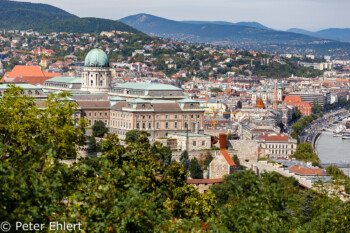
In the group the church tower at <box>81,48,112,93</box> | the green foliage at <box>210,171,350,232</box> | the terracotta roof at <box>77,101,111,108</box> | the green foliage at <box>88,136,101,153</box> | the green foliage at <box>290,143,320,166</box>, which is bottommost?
the green foliage at <box>290,143,320,166</box>

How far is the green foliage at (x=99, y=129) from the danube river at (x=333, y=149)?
16465 millimetres

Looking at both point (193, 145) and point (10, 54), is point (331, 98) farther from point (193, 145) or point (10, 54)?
point (193, 145)

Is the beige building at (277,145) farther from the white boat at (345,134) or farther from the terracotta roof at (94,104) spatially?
the white boat at (345,134)

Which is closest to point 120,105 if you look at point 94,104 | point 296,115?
point 94,104

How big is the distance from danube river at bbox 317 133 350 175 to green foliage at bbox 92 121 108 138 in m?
16.5

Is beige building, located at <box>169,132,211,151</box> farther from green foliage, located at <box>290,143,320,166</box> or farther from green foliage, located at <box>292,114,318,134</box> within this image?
green foliage, located at <box>292,114,318,134</box>

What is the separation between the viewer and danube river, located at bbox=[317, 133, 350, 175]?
68613mm

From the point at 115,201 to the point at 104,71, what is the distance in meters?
53.7

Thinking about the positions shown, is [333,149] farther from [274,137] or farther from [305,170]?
[305,170]

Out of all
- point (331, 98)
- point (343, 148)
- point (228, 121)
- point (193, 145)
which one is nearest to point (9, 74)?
point (228, 121)

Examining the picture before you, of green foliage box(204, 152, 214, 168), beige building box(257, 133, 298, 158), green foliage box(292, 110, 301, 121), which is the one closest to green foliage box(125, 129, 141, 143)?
green foliage box(204, 152, 214, 168)

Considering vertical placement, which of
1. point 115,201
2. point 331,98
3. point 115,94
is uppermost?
point 115,201

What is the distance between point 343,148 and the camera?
81625 mm

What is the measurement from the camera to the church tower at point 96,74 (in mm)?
68312
